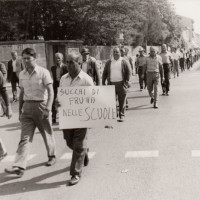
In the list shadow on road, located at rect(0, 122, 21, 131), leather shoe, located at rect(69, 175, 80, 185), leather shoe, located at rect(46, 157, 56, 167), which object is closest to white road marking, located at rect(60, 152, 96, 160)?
leather shoe, located at rect(46, 157, 56, 167)

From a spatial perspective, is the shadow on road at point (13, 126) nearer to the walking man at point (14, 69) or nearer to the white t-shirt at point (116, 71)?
the white t-shirt at point (116, 71)

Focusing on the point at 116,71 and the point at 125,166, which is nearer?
the point at 125,166

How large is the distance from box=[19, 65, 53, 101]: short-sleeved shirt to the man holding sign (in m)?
0.46

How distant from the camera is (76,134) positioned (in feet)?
21.6

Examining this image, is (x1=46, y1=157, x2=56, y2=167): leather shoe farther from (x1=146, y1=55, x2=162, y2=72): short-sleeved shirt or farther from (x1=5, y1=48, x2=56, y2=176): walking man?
(x1=146, y1=55, x2=162, y2=72): short-sleeved shirt

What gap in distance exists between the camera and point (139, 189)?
5.83 meters

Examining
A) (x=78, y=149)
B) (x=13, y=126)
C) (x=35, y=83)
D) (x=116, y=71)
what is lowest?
(x=13, y=126)

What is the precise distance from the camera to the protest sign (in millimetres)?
6699

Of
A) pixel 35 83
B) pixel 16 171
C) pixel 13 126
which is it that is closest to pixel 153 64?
pixel 13 126

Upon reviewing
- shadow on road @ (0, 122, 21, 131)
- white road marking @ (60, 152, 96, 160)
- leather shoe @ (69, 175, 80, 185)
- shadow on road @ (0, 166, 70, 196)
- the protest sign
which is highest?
the protest sign

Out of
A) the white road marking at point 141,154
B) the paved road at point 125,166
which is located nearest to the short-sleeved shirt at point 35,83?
the paved road at point 125,166

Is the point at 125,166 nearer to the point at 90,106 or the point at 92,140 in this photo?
the point at 90,106

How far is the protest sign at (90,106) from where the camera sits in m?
6.70

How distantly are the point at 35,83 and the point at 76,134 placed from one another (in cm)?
103
